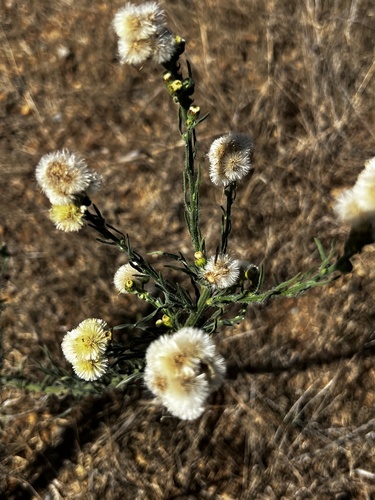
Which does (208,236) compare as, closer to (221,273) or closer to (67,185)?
(221,273)

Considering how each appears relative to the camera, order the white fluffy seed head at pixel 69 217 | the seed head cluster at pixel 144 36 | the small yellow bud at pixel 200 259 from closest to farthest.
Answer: the seed head cluster at pixel 144 36, the white fluffy seed head at pixel 69 217, the small yellow bud at pixel 200 259

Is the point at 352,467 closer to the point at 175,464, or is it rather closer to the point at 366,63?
the point at 175,464

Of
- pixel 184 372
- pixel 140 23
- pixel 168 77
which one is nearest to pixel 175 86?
pixel 168 77

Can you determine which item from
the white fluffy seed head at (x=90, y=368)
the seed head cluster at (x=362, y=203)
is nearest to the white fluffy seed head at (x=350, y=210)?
the seed head cluster at (x=362, y=203)

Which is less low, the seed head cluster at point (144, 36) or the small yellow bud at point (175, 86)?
the seed head cluster at point (144, 36)

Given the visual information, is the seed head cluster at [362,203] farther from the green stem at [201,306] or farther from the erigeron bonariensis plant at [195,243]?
the green stem at [201,306]

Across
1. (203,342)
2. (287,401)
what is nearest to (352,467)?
(287,401)

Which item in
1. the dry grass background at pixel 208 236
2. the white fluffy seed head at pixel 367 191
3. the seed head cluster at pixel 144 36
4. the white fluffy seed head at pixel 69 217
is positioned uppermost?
the seed head cluster at pixel 144 36
